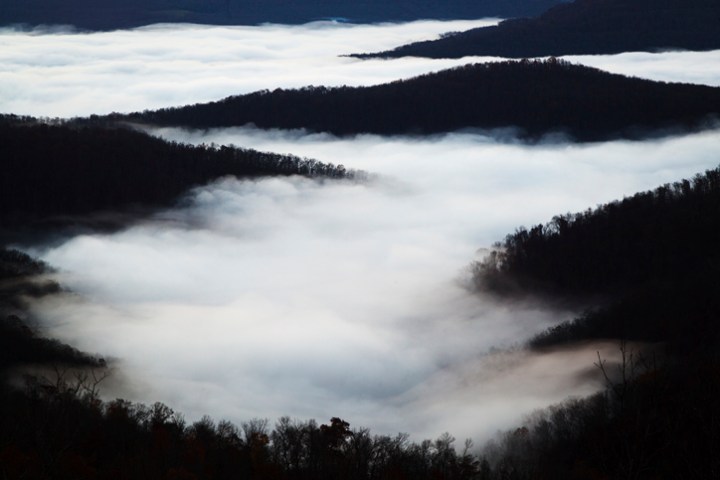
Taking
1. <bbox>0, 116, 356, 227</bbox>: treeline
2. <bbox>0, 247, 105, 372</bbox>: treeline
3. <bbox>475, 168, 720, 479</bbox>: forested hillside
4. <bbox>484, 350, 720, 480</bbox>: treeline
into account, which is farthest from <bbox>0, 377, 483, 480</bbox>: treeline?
<bbox>0, 116, 356, 227</bbox>: treeline

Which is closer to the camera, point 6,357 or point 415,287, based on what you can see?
point 6,357

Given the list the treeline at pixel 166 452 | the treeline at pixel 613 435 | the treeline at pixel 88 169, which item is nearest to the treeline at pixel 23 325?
the treeline at pixel 88 169

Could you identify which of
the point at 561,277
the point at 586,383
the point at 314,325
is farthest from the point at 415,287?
the point at 586,383

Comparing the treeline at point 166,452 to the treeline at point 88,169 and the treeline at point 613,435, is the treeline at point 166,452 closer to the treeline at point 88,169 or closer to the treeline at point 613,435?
the treeline at point 613,435

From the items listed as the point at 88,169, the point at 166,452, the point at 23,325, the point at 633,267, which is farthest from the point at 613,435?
the point at 88,169

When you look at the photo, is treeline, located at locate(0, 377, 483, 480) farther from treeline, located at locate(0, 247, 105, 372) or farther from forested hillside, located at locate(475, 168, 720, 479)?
treeline, located at locate(0, 247, 105, 372)

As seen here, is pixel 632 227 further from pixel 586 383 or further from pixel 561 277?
pixel 586 383
